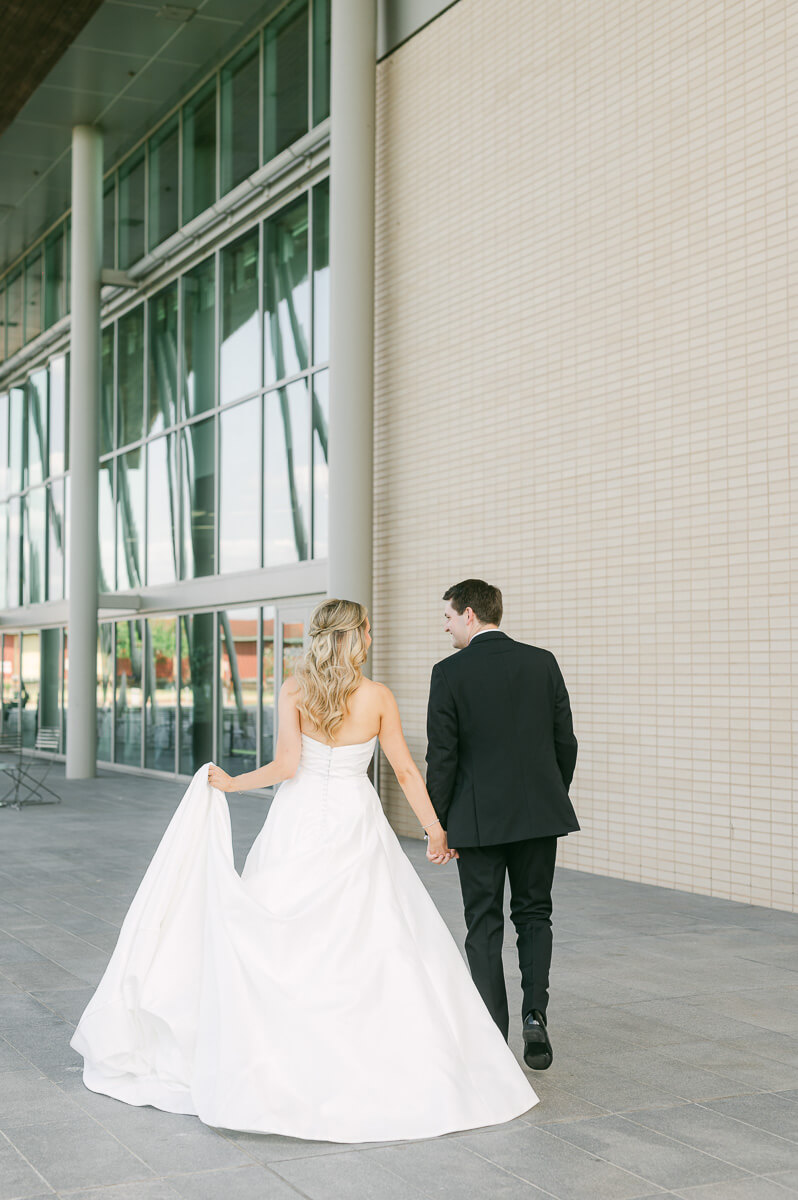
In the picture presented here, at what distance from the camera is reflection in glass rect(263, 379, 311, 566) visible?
1405cm

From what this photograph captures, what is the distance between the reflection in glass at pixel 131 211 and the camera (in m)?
18.6

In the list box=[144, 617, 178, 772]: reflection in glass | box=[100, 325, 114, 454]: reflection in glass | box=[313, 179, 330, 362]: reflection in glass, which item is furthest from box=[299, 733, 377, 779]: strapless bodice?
box=[100, 325, 114, 454]: reflection in glass

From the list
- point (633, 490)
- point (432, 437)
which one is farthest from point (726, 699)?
point (432, 437)

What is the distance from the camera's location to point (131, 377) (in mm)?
19078

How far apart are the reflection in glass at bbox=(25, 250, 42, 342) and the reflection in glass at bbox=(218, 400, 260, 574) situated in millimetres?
8554

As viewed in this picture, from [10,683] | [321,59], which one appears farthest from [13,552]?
[321,59]

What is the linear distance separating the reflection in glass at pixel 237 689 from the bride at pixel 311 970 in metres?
10.5

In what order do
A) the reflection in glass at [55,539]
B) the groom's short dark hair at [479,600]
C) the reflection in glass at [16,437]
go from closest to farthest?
1. the groom's short dark hair at [479,600]
2. the reflection in glass at [55,539]
3. the reflection in glass at [16,437]

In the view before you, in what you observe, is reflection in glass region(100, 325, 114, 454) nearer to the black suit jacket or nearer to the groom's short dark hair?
the groom's short dark hair

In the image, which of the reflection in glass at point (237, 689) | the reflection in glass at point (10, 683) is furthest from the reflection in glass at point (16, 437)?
the reflection in glass at point (237, 689)

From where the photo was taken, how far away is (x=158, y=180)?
18.0 metres

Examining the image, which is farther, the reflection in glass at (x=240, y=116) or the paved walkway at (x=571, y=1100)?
the reflection in glass at (x=240, y=116)

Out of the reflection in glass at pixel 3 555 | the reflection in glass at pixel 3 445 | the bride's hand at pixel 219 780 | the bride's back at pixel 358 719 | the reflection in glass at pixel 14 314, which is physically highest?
the reflection in glass at pixel 14 314

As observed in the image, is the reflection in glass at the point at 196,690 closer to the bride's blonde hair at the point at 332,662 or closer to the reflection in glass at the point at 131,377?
the reflection in glass at the point at 131,377
